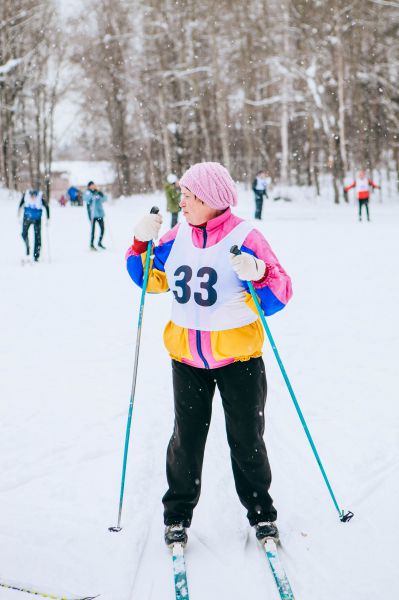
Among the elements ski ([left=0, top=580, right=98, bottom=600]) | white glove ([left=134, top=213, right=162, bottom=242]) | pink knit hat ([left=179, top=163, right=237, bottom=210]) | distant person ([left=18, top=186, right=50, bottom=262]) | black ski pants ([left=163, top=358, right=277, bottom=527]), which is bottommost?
ski ([left=0, top=580, right=98, bottom=600])

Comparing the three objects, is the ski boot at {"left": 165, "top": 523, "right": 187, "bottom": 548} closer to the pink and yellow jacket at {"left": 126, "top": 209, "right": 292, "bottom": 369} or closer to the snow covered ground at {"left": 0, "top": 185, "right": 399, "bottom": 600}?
the snow covered ground at {"left": 0, "top": 185, "right": 399, "bottom": 600}

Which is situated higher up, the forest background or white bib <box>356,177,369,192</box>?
the forest background

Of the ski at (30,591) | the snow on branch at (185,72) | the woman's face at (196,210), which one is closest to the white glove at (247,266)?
the woman's face at (196,210)

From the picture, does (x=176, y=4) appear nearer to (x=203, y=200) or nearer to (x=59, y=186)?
(x=203, y=200)

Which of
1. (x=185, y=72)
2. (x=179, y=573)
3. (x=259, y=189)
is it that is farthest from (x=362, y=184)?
(x=179, y=573)

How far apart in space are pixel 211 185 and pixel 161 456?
202 cm

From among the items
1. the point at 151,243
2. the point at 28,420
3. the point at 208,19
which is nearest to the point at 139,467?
the point at 28,420

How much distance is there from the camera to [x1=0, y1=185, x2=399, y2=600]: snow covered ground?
2434mm

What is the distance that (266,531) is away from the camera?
2.55m

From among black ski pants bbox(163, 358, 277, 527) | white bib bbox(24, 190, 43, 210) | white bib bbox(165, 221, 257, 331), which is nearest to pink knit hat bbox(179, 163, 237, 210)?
white bib bbox(165, 221, 257, 331)

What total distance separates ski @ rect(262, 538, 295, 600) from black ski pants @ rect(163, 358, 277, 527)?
14cm

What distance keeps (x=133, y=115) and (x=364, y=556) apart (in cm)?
3195

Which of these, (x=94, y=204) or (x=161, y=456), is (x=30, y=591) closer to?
(x=161, y=456)

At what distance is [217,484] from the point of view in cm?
314
